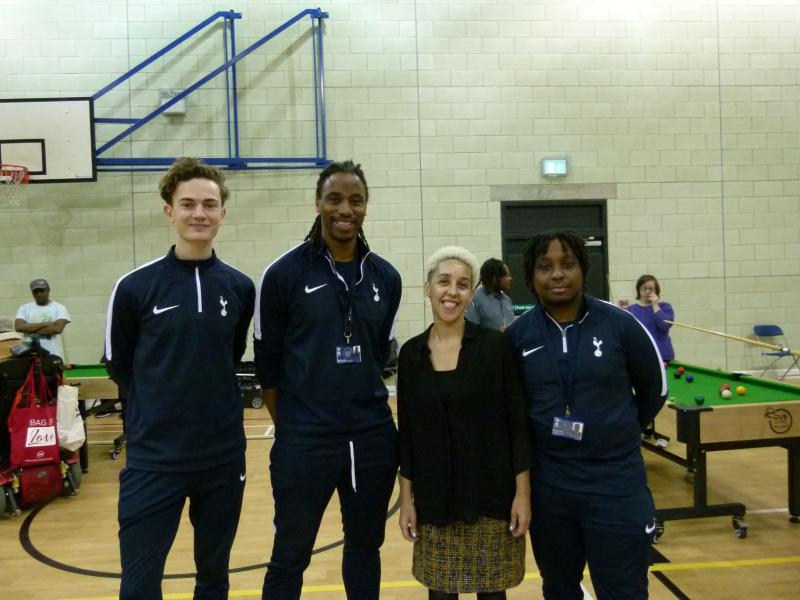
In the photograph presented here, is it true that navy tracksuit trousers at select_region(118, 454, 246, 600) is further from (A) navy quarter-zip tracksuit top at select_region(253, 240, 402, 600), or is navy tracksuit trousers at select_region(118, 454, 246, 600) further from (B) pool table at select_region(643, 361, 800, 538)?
(B) pool table at select_region(643, 361, 800, 538)

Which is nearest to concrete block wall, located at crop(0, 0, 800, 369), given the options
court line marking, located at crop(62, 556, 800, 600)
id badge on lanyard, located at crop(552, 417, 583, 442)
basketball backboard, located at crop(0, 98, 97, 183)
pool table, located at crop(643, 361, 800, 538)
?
basketball backboard, located at crop(0, 98, 97, 183)

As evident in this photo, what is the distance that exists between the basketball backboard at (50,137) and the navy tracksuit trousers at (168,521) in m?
6.15

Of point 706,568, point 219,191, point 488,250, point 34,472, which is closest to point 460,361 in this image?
point 219,191

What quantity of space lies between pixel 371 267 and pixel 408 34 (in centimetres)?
667

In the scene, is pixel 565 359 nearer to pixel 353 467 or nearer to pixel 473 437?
pixel 473 437

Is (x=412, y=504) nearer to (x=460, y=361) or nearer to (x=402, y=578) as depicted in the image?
(x=460, y=361)

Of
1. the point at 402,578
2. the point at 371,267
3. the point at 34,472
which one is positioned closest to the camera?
the point at 371,267

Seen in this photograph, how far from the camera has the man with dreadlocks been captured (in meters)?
1.92

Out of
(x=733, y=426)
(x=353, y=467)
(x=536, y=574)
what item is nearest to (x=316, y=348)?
(x=353, y=467)

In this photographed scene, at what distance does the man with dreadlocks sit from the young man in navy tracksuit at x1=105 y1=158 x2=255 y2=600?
0.14 m

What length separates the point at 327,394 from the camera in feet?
6.31

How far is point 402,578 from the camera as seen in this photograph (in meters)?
3.06

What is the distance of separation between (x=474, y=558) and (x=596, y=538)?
35cm

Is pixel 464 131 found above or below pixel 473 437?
above
